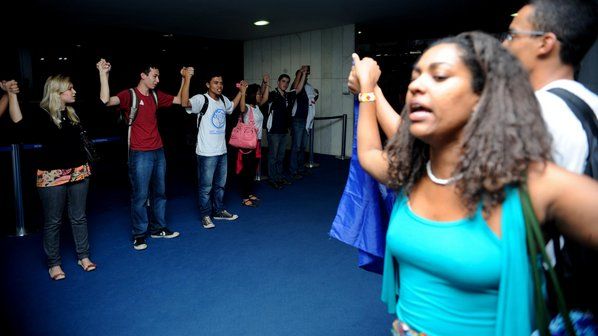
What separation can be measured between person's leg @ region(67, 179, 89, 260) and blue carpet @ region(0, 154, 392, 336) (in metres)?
0.21

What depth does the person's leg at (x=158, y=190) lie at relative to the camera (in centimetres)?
409

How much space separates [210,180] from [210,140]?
1.57 feet

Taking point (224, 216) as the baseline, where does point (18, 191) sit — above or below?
above

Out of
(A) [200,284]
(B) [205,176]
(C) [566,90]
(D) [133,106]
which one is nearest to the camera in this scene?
(C) [566,90]

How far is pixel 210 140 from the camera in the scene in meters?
4.52

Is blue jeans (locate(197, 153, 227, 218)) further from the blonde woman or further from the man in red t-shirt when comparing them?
the blonde woman

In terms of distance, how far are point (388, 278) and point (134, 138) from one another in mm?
3266

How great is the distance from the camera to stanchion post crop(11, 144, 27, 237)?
4.32 meters

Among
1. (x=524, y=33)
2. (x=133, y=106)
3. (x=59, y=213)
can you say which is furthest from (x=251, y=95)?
(x=524, y=33)

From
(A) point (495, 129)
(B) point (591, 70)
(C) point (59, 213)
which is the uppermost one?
(B) point (591, 70)

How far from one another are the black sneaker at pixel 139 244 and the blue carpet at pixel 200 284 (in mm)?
70

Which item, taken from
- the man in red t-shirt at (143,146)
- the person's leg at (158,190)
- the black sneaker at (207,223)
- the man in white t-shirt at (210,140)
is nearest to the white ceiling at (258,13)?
the man in white t-shirt at (210,140)

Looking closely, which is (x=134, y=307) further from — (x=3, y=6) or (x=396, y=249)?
(x=3, y=6)

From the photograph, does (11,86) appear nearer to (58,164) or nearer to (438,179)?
(58,164)
